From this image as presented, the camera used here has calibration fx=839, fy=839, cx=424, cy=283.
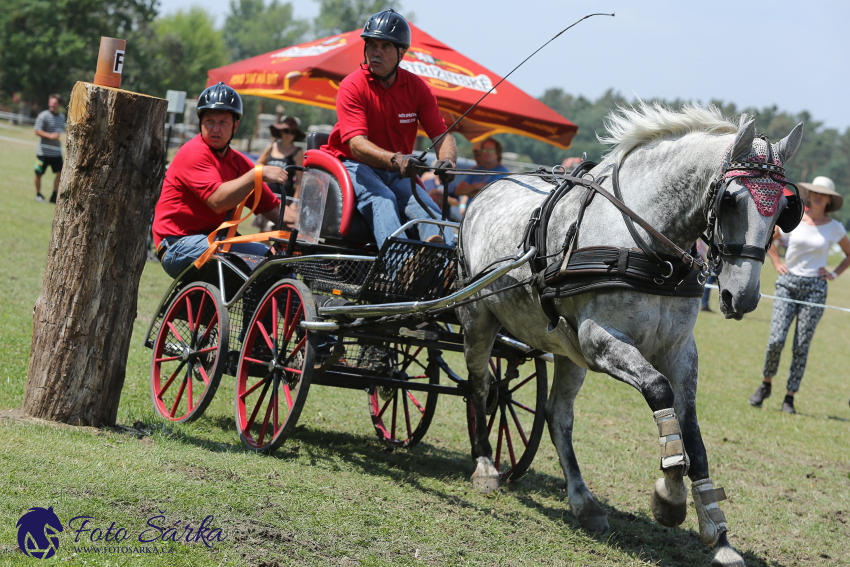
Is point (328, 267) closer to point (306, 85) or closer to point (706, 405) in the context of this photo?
point (706, 405)

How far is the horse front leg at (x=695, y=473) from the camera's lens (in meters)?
3.52

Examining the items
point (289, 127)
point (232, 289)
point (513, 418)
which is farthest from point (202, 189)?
point (289, 127)

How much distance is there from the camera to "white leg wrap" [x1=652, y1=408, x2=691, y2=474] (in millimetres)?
3373

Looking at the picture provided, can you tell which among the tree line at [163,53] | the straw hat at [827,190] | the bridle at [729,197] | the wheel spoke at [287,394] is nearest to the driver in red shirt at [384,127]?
the wheel spoke at [287,394]

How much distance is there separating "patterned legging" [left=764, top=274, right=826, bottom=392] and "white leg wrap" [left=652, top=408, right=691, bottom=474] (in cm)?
577

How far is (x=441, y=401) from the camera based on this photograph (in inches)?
294

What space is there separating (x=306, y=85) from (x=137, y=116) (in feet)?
22.1

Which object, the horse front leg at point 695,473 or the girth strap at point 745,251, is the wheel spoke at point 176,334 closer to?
the horse front leg at point 695,473

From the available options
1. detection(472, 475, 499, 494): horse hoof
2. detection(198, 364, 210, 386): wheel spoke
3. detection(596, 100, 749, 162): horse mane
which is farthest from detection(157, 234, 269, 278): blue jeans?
detection(596, 100, 749, 162): horse mane

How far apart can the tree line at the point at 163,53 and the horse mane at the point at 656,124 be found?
69.0ft

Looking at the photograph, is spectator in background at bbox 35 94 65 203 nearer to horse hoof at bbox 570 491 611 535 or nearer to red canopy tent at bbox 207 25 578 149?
red canopy tent at bbox 207 25 578 149

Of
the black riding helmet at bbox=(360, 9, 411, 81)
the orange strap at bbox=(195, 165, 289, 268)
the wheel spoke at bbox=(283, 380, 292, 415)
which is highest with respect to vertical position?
the black riding helmet at bbox=(360, 9, 411, 81)

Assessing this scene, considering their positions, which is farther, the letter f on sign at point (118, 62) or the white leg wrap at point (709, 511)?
the letter f on sign at point (118, 62)

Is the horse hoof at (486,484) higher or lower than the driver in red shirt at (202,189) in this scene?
lower
